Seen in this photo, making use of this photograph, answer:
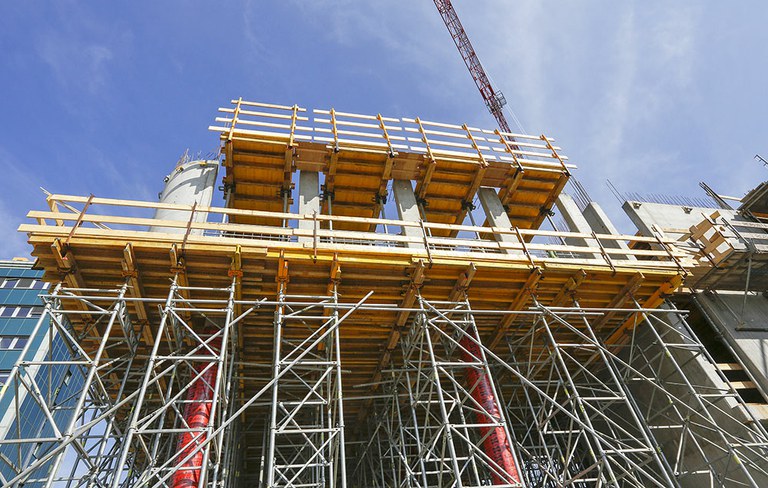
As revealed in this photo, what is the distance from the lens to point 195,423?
34.5 ft

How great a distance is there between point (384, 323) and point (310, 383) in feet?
10.3

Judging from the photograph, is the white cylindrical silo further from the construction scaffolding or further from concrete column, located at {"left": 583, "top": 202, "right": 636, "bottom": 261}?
concrete column, located at {"left": 583, "top": 202, "right": 636, "bottom": 261}

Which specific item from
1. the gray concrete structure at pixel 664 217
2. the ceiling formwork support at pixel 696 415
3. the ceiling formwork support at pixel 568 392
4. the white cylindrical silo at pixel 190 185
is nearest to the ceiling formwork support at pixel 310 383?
the white cylindrical silo at pixel 190 185

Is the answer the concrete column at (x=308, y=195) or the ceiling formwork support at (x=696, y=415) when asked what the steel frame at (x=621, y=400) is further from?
the concrete column at (x=308, y=195)

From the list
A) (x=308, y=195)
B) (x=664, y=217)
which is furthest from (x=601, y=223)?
(x=308, y=195)

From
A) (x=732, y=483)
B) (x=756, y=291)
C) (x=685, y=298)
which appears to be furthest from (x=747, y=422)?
(x=756, y=291)

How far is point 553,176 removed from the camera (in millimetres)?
18500

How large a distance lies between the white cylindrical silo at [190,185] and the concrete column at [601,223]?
13.8 m

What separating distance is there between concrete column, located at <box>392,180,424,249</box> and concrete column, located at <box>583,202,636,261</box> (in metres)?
6.86

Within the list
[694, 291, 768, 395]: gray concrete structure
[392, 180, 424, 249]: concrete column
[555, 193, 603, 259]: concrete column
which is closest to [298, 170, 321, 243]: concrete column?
[392, 180, 424, 249]: concrete column

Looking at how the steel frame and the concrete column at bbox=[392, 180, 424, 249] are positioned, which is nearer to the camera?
the steel frame

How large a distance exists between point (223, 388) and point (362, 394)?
244 inches

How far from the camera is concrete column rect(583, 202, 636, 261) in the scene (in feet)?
55.5

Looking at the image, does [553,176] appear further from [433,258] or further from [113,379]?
[113,379]
